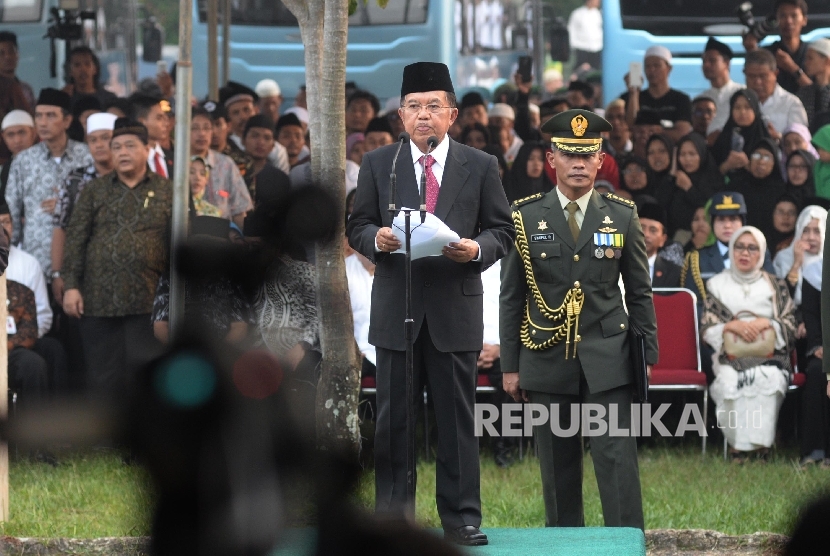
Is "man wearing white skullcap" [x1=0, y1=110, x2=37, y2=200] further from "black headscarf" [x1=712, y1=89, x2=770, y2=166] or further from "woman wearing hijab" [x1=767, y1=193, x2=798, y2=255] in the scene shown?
"woman wearing hijab" [x1=767, y1=193, x2=798, y2=255]

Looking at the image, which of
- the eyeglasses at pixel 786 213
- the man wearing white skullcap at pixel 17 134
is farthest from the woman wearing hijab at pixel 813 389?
the man wearing white skullcap at pixel 17 134

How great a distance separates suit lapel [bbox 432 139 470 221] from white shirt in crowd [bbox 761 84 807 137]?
5.35 m

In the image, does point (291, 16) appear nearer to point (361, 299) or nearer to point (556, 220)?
point (361, 299)

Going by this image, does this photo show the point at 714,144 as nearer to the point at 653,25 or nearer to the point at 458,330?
the point at 653,25

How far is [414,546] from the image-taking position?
1.96 ft

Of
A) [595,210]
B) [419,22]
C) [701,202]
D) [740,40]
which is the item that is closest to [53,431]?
[595,210]

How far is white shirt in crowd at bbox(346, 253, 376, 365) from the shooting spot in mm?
7445

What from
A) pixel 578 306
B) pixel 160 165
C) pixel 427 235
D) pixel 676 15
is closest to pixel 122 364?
pixel 427 235

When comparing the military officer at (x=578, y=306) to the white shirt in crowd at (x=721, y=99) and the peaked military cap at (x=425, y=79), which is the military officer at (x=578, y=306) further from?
the white shirt in crowd at (x=721, y=99)

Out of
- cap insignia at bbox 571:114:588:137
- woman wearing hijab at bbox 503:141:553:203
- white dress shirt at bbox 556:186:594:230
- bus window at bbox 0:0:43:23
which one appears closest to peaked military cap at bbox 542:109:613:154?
cap insignia at bbox 571:114:588:137

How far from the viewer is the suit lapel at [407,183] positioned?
4461 millimetres

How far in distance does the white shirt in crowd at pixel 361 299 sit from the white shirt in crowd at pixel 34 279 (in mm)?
1726

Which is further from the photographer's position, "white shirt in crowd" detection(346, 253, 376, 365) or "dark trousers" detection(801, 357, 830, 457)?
"white shirt in crowd" detection(346, 253, 376, 365)

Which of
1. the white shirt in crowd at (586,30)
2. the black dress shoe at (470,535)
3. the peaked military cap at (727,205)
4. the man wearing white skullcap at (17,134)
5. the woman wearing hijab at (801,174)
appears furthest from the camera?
the white shirt in crowd at (586,30)
